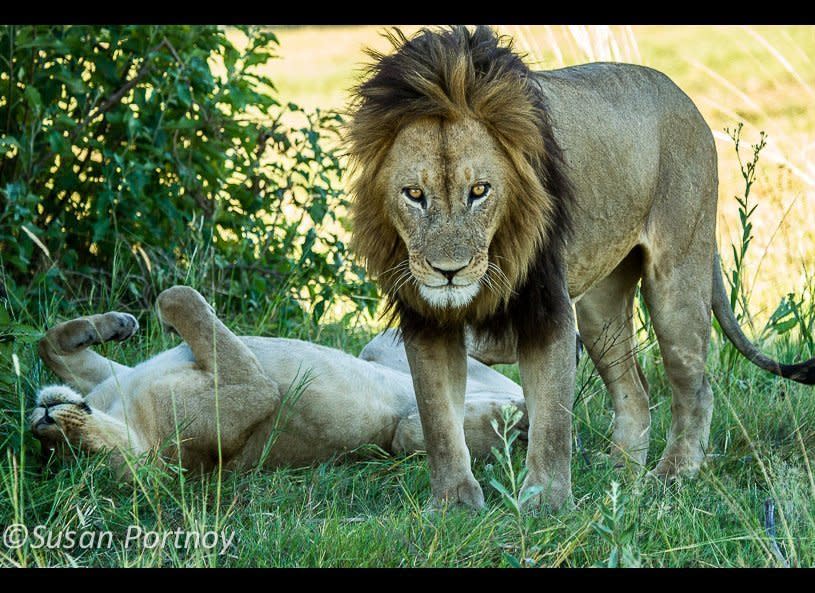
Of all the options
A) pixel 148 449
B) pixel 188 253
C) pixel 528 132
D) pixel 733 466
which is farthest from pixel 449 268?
pixel 188 253

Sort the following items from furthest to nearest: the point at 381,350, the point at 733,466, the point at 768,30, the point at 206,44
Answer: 1. the point at 768,30
2. the point at 206,44
3. the point at 381,350
4. the point at 733,466

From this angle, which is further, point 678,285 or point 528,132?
point 678,285

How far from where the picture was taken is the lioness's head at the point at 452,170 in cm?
370

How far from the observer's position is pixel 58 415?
13.3ft

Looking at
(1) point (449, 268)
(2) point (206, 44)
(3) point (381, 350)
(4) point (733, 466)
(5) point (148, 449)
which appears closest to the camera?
(1) point (449, 268)

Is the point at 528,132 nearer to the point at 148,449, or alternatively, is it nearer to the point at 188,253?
the point at 148,449

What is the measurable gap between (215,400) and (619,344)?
1.70 meters

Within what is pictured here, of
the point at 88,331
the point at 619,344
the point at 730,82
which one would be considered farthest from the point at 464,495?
the point at 730,82

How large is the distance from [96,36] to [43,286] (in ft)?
3.71

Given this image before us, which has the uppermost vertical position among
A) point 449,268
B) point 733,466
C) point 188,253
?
point 449,268

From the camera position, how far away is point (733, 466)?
4691mm

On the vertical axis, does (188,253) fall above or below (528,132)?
below

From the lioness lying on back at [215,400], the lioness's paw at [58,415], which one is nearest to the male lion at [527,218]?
the lioness lying on back at [215,400]

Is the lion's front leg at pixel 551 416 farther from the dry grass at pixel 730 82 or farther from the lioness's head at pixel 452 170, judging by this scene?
the dry grass at pixel 730 82
